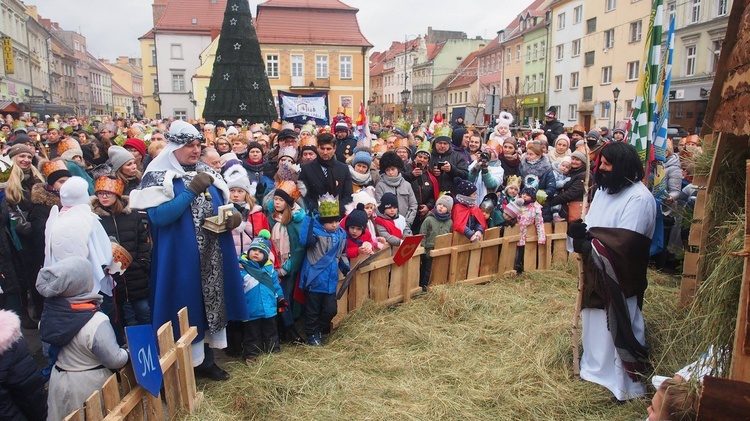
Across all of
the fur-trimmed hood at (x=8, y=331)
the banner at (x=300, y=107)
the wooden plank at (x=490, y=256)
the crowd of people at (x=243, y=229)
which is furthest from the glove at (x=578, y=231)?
the banner at (x=300, y=107)

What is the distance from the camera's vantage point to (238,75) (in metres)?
17.4

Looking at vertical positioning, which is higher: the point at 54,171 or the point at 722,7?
the point at 722,7

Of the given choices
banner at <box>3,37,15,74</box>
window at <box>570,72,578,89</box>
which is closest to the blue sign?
banner at <box>3,37,15,74</box>

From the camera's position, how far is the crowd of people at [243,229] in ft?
12.8

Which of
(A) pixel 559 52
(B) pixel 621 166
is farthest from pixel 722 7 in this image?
(B) pixel 621 166

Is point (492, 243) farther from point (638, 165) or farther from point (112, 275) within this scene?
point (112, 275)

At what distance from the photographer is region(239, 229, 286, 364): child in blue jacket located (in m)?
4.71

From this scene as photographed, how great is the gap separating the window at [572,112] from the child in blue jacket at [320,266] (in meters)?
43.6

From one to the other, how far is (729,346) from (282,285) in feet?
12.1

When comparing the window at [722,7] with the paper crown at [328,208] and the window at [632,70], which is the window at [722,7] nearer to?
the window at [632,70]

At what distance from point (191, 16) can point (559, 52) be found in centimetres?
3607

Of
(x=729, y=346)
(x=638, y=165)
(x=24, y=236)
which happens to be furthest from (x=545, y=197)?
(x=24, y=236)

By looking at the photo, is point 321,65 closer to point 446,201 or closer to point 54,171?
point 446,201

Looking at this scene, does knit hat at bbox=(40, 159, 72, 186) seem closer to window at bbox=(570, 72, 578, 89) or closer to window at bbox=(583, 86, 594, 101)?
window at bbox=(583, 86, 594, 101)
